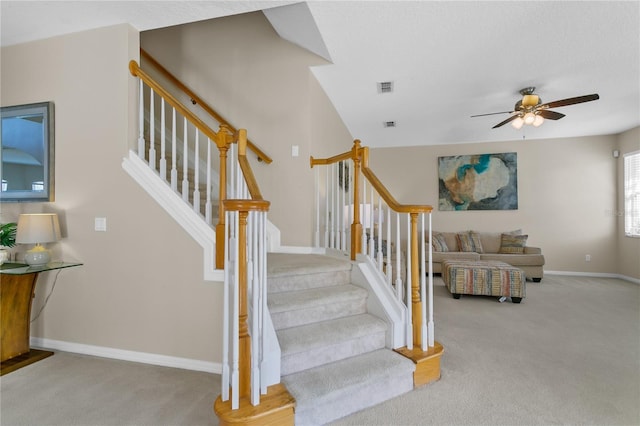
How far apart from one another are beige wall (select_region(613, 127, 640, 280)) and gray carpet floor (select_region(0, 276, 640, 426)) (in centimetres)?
304

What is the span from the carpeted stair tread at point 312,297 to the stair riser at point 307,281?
0.15ft

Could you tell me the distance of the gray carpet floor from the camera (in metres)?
1.76

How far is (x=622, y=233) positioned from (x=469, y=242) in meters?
2.57

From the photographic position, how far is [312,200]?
348 centimetres

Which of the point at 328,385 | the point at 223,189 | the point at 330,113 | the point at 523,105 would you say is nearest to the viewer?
the point at 328,385

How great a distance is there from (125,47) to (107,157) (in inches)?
36.2

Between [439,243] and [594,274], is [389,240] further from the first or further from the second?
[594,274]

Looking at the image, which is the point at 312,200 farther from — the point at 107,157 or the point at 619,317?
the point at 619,317

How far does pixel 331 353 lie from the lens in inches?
79.9

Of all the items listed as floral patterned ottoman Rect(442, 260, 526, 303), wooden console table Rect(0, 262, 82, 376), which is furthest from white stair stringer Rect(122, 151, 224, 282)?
floral patterned ottoman Rect(442, 260, 526, 303)

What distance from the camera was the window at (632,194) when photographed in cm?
529

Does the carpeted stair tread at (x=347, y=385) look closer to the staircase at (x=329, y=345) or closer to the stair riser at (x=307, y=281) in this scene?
the staircase at (x=329, y=345)

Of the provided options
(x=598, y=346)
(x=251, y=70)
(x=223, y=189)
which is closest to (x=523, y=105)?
(x=598, y=346)

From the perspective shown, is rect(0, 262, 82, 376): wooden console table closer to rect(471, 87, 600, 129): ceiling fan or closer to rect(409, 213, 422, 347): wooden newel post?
rect(409, 213, 422, 347): wooden newel post
